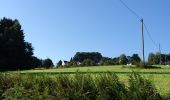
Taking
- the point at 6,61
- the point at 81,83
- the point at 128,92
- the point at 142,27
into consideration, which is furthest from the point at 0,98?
the point at 6,61

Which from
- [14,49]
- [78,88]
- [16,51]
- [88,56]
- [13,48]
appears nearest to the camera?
[78,88]

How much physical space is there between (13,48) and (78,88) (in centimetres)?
5932

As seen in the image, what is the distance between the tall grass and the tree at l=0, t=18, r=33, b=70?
51.5 metres

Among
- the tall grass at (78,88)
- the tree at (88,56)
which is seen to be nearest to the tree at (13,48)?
the tree at (88,56)

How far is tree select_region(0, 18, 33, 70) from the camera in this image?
6853 centimetres

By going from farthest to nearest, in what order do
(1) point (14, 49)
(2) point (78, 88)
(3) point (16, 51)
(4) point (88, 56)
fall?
(4) point (88, 56)
(3) point (16, 51)
(1) point (14, 49)
(2) point (78, 88)

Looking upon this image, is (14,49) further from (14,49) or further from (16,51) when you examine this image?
(16,51)

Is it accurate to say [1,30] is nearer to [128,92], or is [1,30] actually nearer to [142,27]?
[142,27]

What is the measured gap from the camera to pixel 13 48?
7019 centimetres

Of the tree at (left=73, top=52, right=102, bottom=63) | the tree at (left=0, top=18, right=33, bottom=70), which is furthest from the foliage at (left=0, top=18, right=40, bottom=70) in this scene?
the tree at (left=73, top=52, right=102, bottom=63)

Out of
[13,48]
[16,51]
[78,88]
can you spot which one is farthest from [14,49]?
[78,88]

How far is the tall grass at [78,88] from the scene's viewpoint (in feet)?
34.0

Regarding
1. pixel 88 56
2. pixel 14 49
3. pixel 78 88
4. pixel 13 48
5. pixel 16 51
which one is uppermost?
pixel 88 56

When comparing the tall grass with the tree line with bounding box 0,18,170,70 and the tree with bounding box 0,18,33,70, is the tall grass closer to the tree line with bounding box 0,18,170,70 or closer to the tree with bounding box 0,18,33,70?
the tree line with bounding box 0,18,170,70
